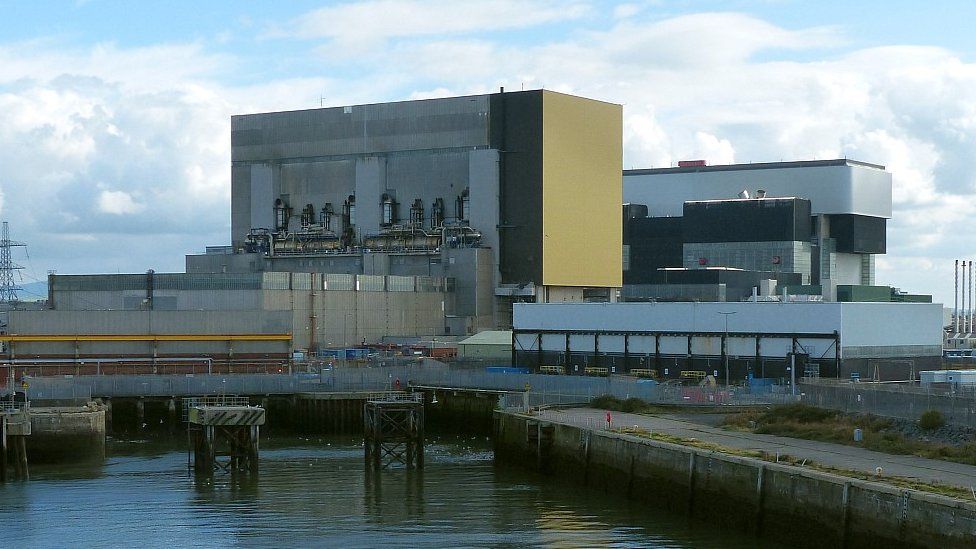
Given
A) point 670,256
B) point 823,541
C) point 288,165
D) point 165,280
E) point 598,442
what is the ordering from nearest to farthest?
1. point 823,541
2. point 598,442
3. point 165,280
4. point 288,165
5. point 670,256

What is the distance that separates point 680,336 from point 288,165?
2729 inches

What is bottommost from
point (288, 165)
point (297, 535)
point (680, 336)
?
point (297, 535)

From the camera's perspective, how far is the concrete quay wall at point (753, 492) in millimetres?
42250

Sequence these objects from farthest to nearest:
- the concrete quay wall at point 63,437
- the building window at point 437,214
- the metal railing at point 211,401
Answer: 1. the building window at point 437,214
2. the metal railing at point 211,401
3. the concrete quay wall at point 63,437

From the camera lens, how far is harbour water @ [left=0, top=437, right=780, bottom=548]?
52.2 meters

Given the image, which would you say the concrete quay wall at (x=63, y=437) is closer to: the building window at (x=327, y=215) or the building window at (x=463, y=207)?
the building window at (x=463, y=207)

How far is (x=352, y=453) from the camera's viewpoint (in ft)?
266

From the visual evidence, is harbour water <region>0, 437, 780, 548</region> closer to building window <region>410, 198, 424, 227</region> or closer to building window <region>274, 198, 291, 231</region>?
building window <region>410, 198, 424, 227</region>

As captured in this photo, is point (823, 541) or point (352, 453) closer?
point (823, 541)

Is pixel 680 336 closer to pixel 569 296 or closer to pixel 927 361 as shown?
pixel 927 361

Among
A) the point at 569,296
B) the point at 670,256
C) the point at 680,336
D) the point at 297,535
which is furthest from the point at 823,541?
the point at 670,256

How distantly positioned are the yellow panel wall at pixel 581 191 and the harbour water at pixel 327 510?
226 feet

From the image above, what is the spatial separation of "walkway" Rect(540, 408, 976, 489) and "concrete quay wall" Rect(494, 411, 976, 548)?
8.10ft

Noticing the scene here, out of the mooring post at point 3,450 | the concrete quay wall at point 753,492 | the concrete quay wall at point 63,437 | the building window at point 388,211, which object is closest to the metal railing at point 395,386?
the concrete quay wall at point 63,437
